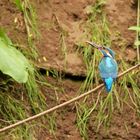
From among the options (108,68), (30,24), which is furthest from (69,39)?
(108,68)

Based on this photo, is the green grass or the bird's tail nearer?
the bird's tail

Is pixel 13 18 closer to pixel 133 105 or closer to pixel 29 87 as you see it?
pixel 29 87

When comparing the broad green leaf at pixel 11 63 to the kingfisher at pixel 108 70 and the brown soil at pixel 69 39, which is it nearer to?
the kingfisher at pixel 108 70

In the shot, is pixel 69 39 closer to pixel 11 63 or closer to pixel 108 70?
pixel 108 70

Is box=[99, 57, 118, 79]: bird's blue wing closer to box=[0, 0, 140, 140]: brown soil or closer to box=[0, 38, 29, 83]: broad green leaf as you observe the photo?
box=[0, 38, 29, 83]: broad green leaf

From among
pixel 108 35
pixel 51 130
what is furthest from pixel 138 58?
pixel 51 130

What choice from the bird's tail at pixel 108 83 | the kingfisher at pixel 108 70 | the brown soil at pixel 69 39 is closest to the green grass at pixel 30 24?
the brown soil at pixel 69 39

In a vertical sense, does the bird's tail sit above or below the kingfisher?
below

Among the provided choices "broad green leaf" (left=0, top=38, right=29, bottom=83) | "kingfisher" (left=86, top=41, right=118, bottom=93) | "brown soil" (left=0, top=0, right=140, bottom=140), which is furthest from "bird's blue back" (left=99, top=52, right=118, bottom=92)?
"brown soil" (left=0, top=0, right=140, bottom=140)
